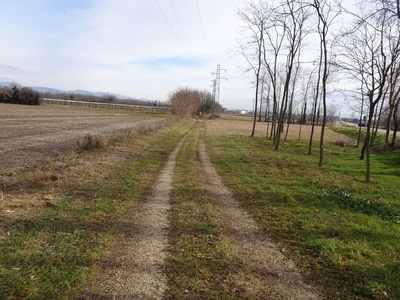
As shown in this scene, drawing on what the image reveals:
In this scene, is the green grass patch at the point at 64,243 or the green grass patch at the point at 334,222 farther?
the green grass patch at the point at 334,222

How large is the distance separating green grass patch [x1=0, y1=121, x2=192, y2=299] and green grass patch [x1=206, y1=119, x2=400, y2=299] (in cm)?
336

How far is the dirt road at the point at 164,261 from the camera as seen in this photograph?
3697 mm

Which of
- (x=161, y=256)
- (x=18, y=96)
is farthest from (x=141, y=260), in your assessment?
(x=18, y=96)

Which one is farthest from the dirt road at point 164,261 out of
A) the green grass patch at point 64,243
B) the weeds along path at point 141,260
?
the green grass patch at point 64,243

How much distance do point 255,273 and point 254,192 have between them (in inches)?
187

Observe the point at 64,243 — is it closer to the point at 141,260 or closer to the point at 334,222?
the point at 141,260

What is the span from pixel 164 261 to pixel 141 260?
37 centimetres

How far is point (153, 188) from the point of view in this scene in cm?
867

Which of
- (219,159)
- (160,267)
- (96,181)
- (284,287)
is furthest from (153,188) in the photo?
(219,159)

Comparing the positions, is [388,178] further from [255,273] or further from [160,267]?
[160,267]

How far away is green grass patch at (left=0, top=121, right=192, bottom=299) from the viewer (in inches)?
139

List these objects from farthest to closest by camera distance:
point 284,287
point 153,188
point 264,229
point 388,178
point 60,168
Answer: point 388,178
point 60,168
point 153,188
point 264,229
point 284,287

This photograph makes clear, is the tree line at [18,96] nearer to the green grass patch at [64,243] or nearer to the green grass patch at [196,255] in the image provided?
the green grass patch at [64,243]

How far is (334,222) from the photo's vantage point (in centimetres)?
657
